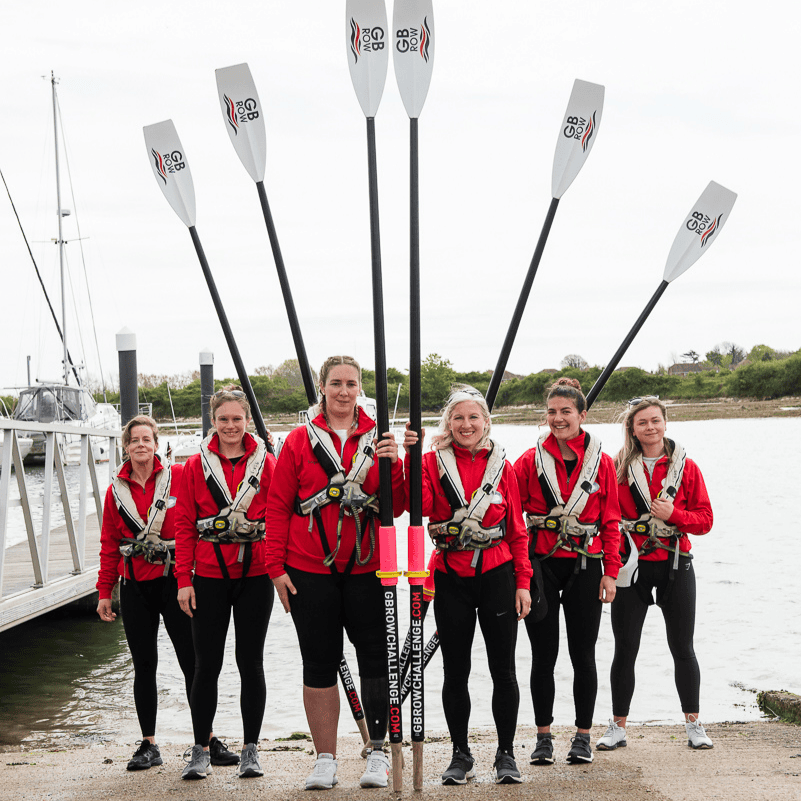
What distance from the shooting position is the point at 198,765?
10.4 feet

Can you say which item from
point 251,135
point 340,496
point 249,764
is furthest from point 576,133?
point 249,764

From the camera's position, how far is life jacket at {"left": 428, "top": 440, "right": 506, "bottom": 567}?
2992mm

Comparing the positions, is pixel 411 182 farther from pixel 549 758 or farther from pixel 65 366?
pixel 65 366

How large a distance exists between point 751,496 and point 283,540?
82.3 feet

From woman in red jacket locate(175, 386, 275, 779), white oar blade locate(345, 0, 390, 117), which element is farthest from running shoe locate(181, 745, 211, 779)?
white oar blade locate(345, 0, 390, 117)

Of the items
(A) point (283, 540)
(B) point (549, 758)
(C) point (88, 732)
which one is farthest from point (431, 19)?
(C) point (88, 732)

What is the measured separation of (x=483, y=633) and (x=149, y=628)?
1449 mm

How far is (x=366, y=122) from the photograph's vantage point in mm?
3326

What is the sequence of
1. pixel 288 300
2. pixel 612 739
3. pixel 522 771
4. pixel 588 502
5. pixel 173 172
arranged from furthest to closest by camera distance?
1. pixel 173 172
2. pixel 288 300
3. pixel 612 739
4. pixel 588 502
5. pixel 522 771

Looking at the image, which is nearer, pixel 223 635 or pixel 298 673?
pixel 223 635

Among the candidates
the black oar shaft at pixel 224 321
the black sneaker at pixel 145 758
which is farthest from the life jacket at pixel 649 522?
the black sneaker at pixel 145 758

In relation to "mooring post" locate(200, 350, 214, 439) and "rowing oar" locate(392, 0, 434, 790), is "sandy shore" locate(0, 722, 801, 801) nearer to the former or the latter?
"rowing oar" locate(392, 0, 434, 790)

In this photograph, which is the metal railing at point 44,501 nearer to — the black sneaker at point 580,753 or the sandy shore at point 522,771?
the sandy shore at point 522,771

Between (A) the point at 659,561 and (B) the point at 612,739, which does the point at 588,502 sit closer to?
(A) the point at 659,561
